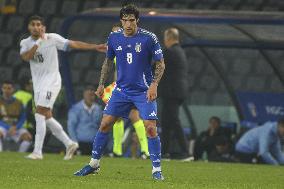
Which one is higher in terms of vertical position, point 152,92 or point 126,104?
point 152,92

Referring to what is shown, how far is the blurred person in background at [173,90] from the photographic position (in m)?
17.8

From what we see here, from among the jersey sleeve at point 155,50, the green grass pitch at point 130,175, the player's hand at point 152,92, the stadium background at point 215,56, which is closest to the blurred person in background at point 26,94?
the stadium background at point 215,56

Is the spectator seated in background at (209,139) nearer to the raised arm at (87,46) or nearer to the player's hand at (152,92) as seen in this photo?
the raised arm at (87,46)

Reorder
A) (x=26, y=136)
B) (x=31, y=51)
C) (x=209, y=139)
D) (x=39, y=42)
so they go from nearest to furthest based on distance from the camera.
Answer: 1. (x=31, y=51)
2. (x=39, y=42)
3. (x=209, y=139)
4. (x=26, y=136)

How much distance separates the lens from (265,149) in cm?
1806

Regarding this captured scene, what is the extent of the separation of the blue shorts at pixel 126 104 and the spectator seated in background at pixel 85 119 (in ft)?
23.9

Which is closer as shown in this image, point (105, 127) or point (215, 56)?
point (105, 127)

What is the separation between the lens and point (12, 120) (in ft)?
66.0

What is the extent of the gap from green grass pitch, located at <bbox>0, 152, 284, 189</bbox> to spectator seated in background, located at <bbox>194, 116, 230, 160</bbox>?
2391 millimetres

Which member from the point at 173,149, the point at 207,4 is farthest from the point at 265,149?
the point at 207,4

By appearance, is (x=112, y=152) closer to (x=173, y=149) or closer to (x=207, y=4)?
(x=173, y=149)

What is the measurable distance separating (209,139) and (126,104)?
7.09m

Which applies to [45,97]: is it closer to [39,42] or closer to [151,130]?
[39,42]

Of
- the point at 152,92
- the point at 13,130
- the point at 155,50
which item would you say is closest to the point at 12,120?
the point at 13,130
